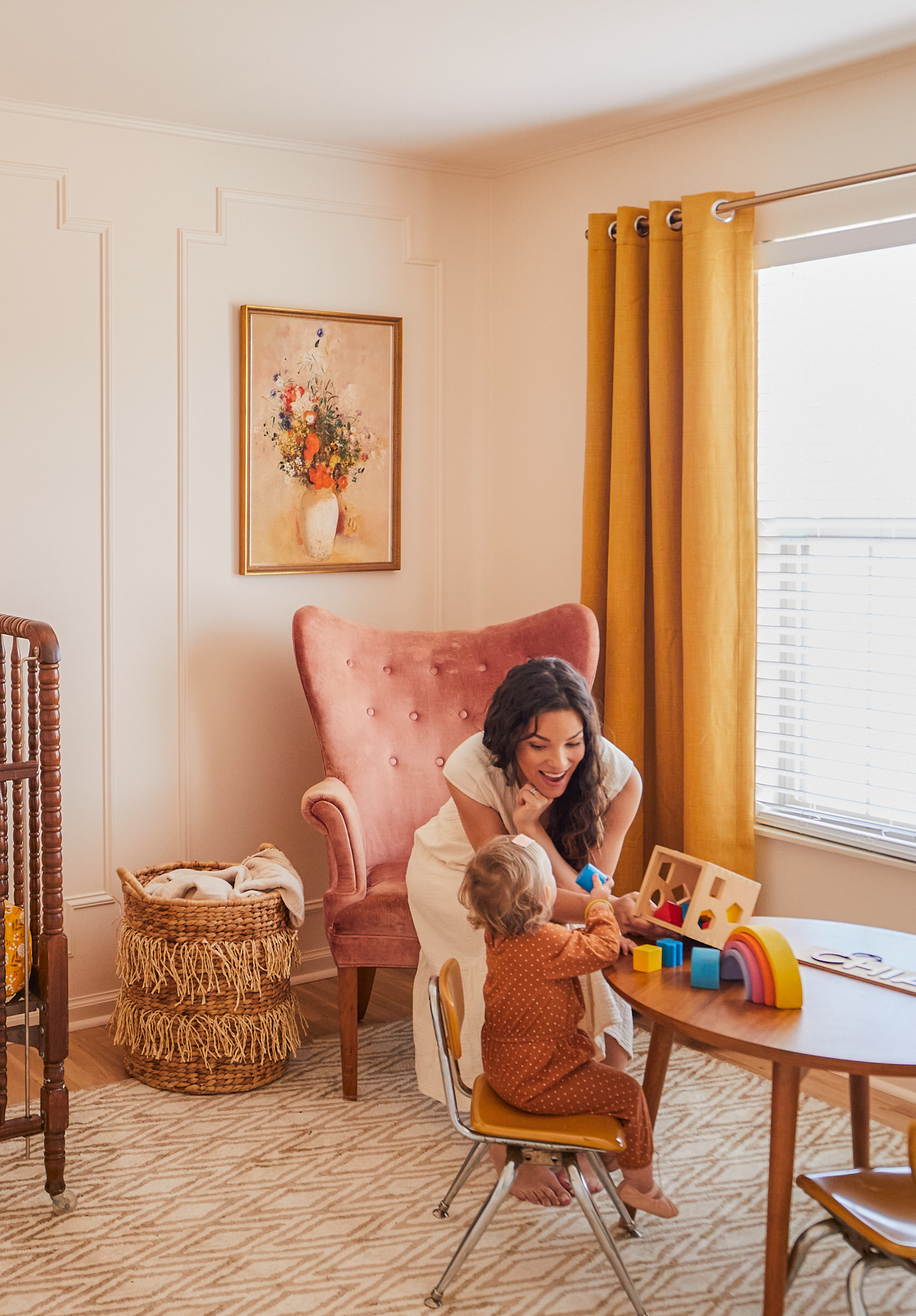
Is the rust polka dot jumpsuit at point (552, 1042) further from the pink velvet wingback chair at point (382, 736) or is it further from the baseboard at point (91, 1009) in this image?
the baseboard at point (91, 1009)

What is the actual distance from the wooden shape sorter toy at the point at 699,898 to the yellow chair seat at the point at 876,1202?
432 millimetres

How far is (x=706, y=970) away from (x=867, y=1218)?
459mm

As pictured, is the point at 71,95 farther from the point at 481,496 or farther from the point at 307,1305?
the point at 307,1305

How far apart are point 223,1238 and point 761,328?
8.63 ft

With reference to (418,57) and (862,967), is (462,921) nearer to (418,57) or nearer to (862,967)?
(862,967)

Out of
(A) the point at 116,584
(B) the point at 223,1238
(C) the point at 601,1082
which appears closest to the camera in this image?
(C) the point at 601,1082

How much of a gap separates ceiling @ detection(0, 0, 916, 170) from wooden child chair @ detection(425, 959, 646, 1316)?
215 centimetres

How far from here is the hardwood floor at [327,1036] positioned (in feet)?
9.58

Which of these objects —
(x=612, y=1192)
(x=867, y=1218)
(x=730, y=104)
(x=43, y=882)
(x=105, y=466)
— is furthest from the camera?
(x=105, y=466)

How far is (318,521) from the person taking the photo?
3703 mm

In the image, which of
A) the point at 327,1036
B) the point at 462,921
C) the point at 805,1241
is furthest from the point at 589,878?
the point at 327,1036

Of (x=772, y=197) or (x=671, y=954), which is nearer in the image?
(x=671, y=954)

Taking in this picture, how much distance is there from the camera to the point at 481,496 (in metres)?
4.12

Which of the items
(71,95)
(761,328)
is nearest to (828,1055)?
(761,328)
